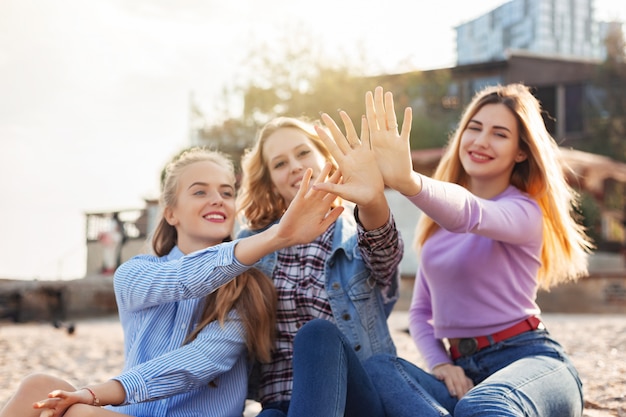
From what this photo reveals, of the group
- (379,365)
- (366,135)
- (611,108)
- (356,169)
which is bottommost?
(379,365)

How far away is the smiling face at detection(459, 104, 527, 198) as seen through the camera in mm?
2789

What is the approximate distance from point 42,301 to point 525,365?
12.8 meters

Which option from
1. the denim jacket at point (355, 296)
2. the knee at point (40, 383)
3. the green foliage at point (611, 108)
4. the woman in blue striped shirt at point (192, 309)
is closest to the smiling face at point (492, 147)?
the denim jacket at point (355, 296)

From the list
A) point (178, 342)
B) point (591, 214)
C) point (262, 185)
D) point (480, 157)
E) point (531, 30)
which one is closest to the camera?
point (178, 342)

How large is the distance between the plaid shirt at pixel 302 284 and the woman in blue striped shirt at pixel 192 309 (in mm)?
112

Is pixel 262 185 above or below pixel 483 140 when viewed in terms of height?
below

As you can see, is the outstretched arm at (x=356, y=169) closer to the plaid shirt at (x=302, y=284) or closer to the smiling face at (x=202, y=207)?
the plaid shirt at (x=302, y=284)

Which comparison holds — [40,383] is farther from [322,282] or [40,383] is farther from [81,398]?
[322,282]

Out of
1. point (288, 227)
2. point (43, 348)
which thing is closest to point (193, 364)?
point (288, 227)

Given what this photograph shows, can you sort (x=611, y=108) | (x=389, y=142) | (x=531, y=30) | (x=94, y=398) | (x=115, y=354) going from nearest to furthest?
(x=94, y=398) → (x=389, y=142) → (x=115, y=354) → (x=611, y=108) → (x=531, y=30)

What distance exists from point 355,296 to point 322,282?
0.50 feet

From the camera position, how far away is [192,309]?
2623 mm

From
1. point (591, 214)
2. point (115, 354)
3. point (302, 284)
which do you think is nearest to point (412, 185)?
point (302, 284)

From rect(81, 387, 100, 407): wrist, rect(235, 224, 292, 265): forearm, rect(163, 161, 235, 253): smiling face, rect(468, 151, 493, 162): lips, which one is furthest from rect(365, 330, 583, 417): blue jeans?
rect(81, 387, 100, 407): wrist
